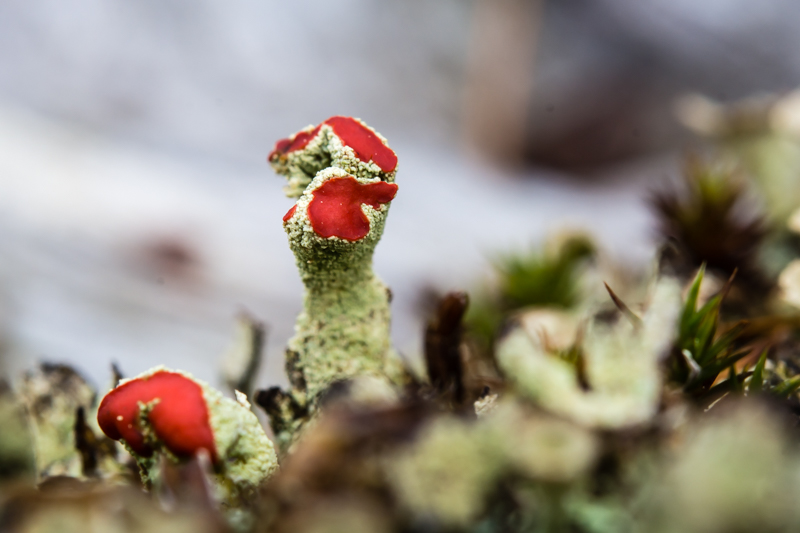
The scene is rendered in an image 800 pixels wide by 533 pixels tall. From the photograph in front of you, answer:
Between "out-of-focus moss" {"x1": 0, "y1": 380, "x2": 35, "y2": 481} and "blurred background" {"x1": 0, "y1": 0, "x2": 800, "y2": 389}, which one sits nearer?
"out-of-focus moss" {"x1": 0, "y1": 380, "x2": 35, "y2": 481}

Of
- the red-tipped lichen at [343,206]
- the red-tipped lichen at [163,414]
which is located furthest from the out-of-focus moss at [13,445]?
the red-tipped lichen at [343,206]

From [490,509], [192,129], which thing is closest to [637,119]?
[192,129]

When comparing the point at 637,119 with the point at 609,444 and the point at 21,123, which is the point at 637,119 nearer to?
the point at 21,123

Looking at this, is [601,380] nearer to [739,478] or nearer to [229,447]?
[739,478]

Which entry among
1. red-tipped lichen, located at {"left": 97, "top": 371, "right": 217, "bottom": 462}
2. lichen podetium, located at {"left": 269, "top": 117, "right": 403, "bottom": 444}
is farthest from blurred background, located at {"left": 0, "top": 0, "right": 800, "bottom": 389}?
red-tipped lichen, located at {"left": 97, "top": 371, "right": 217, "bottom": 462}

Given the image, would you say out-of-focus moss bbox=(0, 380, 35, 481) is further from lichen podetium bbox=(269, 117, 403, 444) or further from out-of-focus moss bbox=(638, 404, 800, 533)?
out-of-focus moss bbox=(638, 404, 800, 533)
